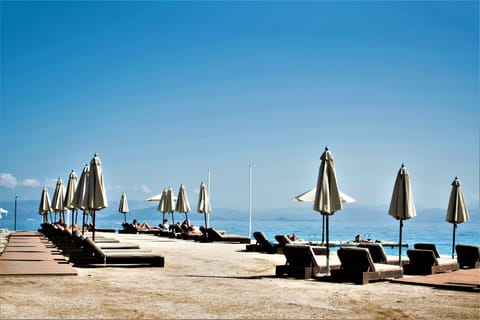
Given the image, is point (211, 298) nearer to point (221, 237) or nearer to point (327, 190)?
point (327, 190)

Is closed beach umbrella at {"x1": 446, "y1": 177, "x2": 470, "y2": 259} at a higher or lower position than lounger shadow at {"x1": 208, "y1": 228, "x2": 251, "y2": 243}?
higher

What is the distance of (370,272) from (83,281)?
17.4 feet

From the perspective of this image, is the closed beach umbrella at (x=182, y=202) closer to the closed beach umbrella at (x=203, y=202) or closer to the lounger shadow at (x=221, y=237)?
the closed beach umbrella at (x=203, y=202)

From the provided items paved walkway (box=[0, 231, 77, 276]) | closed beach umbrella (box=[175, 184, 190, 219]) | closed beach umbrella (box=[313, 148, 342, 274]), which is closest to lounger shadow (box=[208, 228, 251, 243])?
closed beach umbrella (box=[175, 184, 190, 219])

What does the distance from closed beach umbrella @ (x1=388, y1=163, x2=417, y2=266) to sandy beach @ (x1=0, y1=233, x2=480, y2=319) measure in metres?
2.53

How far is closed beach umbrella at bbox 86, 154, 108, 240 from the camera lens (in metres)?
15.7

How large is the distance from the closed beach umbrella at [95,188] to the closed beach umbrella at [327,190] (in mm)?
6062

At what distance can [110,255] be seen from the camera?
44.4 feet

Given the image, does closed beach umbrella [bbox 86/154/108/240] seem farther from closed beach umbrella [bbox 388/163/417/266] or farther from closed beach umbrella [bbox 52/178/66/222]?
closed beach umbrella [bbox 52/178/66/222]

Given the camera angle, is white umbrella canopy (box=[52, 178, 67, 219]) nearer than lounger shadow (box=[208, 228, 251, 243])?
No

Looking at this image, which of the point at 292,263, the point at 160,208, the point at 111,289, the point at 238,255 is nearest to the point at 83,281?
the point at 111,289

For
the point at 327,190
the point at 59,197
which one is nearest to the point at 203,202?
the point at 59,197

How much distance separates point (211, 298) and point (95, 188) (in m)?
7.63

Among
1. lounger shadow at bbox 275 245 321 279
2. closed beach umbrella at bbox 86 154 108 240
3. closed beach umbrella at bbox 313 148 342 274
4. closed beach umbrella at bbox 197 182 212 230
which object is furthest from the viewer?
closed beach umbrella at bbox 197 182 212 230
